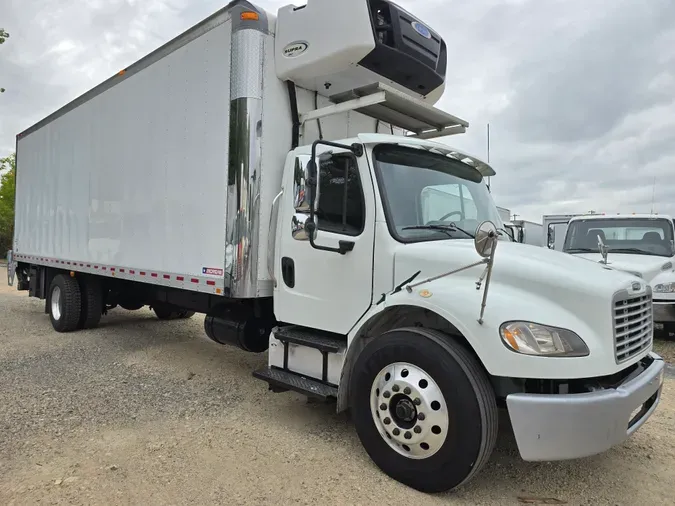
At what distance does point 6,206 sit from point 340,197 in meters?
34.3

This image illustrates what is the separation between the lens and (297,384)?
3.89 metres

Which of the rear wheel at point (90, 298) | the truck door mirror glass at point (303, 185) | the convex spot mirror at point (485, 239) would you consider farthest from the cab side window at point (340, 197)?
the rear wheel at point (90, 298)

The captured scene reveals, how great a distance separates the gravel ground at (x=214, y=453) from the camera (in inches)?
118

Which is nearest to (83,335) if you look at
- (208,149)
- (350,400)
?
(208,149)

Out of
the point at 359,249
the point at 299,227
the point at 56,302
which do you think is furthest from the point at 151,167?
the point at 56,302

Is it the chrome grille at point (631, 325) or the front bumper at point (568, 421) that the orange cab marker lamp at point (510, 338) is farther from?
the chrome grille at point (631, 325)

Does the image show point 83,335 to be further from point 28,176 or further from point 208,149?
point 208,149

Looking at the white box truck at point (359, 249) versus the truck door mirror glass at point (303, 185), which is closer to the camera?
the white box truck at point (359, 249)

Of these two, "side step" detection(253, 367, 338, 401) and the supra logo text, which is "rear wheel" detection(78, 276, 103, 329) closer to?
"side step" detection(253, 367, 338, 401)

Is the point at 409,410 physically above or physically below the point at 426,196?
below

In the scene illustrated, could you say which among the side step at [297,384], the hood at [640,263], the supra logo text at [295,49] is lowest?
the side step at [297,384]

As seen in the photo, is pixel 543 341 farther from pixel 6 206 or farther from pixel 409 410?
pixel 6 206

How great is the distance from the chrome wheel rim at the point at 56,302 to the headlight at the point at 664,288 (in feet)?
31.0

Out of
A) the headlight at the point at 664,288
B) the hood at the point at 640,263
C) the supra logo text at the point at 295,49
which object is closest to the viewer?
the supra logo text at the point at 295,49
